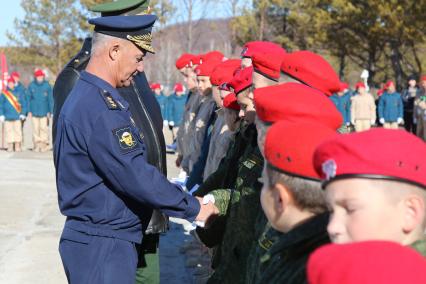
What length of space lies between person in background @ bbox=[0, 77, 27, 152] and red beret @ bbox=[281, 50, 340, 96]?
1368cm

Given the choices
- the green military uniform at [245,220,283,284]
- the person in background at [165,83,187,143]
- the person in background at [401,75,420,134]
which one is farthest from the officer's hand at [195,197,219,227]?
the person in background at [401,75,420,134]

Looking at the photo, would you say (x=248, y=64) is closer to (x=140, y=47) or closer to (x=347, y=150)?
(x=140, y=47)

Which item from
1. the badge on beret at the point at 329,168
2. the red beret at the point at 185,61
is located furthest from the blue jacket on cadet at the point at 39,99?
the badge on beret at the point at 329,168

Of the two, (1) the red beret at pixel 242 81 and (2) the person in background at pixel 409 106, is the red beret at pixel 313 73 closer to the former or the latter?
(1) the red beret at pixel 242 81

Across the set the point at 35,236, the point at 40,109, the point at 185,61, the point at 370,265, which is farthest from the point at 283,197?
the point at 40,109

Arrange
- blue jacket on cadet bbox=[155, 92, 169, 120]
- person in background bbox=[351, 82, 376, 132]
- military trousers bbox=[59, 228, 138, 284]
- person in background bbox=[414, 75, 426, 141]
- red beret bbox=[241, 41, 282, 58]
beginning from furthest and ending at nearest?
1. person in background bbox=[351, 82, 376, 132]
2. blue jacket on cadet bbox=[155, 92, 169, 120]
3. person in background bbox=[414, 75, 426, 141]
4. red beret bbox=[241, 41, 282, 58]
5. military trousers bbox=[59, 228, 138, 284]

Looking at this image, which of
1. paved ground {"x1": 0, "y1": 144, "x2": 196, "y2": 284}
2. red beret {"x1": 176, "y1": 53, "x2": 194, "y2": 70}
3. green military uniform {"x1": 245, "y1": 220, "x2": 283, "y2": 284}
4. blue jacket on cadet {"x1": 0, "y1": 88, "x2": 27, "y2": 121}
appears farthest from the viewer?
blue jacket on cadet {"x1": 0, "y1": 88, "x2": 27, "y2": 121}

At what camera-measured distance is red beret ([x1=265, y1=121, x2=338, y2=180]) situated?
2.02m

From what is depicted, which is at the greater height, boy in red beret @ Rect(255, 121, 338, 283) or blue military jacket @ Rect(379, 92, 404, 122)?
boy in red beret @ Rect(255, 121, 338, 283)

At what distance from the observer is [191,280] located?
232 inches

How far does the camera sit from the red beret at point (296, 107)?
7.70 feet

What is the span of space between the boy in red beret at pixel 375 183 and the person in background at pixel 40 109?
1509 centimetres

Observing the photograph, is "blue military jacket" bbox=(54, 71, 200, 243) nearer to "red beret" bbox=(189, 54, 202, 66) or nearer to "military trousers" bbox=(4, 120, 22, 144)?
"red beret" bbox=(189, 54, 202, 66)

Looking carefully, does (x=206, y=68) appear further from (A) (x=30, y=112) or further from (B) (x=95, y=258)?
(A) (x=30, y=112)
